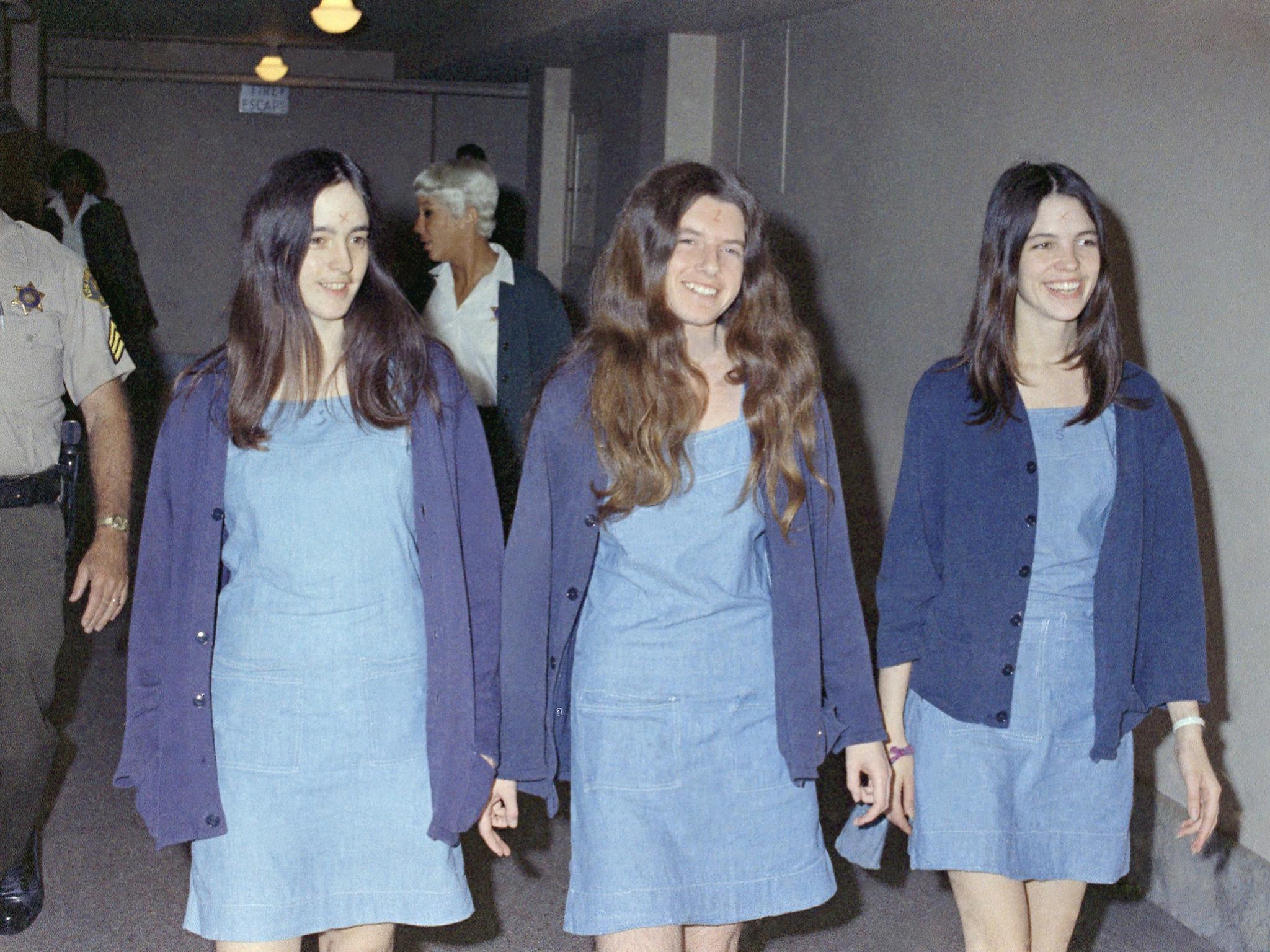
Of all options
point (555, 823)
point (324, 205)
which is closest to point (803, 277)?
point (555, 823)

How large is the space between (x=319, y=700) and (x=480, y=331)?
309 centimetres

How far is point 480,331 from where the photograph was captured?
545cm

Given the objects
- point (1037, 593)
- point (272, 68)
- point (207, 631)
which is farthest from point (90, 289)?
point (272, 68)

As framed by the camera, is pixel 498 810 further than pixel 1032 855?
No

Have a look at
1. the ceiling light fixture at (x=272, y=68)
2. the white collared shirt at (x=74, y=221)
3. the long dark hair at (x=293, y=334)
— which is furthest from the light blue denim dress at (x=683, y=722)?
the ceiling light fixture at (x=272, y=68)

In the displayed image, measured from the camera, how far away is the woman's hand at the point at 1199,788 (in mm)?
2736

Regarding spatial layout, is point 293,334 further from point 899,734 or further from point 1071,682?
point 1071,682

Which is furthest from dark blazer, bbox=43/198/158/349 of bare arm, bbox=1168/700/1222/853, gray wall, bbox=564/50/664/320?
bare arm, bbox=1168/700/1222/853

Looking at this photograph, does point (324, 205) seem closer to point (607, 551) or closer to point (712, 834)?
point (607, 551)

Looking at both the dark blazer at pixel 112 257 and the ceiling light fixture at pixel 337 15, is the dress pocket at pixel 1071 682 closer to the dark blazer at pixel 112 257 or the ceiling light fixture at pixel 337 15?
the dark blazer at pixel 112 257

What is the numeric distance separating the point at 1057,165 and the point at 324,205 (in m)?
1.34

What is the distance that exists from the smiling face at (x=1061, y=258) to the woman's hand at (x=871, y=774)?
86 centimetres

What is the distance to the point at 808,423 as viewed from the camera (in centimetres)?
263

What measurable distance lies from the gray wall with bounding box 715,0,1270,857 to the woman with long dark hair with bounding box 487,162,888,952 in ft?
6.09
